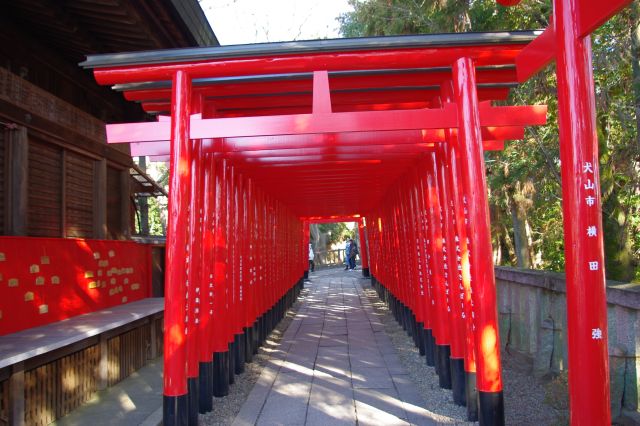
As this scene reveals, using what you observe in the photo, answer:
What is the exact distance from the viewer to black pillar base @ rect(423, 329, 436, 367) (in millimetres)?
6234

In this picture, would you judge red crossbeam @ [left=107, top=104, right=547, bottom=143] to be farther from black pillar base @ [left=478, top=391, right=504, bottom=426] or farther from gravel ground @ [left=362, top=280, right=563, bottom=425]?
gravel ground @ [left=362, top=280, right=563, bottom=425]

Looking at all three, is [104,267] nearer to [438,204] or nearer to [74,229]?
[74,229]

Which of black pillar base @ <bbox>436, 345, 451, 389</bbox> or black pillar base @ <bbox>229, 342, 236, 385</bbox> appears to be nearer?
black pillar base @ <bbox>436, 345, 451, 389</bbox>

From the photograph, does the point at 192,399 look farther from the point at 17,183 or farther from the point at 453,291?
the point at 17,183

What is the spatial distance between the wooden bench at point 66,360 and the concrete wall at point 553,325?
13.6ft

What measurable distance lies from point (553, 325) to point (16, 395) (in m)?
4.55

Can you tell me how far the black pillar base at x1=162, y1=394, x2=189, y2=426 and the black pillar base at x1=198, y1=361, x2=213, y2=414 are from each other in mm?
911

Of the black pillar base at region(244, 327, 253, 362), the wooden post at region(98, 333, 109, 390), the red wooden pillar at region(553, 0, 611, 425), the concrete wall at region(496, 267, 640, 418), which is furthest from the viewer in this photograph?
the black pillar base at region(244, 327, 253, 362)

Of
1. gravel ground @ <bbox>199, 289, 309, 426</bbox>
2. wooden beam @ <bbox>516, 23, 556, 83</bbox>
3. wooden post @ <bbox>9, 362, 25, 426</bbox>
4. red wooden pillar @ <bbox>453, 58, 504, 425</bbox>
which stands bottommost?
gravel ground @ <bbox>199, 289, 309, 426</bbox>

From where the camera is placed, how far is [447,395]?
204 inches

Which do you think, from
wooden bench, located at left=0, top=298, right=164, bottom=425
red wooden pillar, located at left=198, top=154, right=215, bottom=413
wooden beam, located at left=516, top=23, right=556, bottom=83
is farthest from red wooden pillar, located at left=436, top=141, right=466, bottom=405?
wooden bench, located at left=0, top=298, right=164, bottom=425

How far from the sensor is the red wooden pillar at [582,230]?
8.95 ft

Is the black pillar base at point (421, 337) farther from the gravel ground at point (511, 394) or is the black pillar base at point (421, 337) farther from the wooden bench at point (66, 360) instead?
the wooden bench at point (66, 360)

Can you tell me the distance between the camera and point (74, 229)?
6.36m
